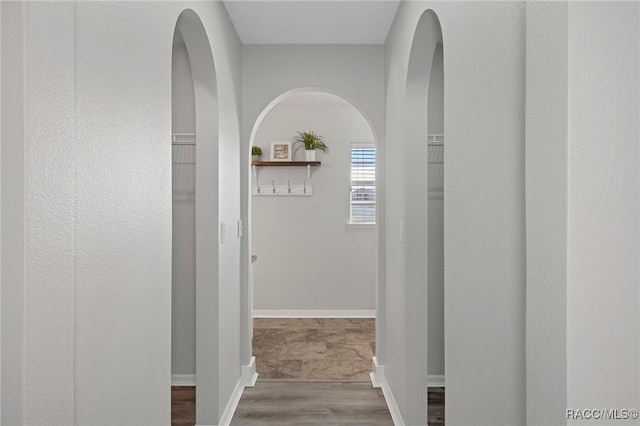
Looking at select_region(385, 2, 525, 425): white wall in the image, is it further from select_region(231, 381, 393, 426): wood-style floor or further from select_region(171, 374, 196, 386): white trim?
select_region(171, 374, 196, 386): white trim

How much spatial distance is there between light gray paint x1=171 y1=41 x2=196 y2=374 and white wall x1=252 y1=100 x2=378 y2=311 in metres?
2.06

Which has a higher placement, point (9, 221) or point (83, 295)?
point (9, 221)

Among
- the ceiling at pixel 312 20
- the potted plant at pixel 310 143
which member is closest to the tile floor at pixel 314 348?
the potted plant at pixel 310 143

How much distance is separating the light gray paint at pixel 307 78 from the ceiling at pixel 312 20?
0.08m

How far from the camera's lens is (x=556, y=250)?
2.89 feet

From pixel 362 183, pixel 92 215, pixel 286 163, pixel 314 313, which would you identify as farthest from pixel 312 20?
pixel 314 313

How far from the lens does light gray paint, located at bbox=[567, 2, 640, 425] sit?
84 centimetres

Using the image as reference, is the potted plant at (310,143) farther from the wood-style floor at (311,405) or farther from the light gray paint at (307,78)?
the wood-style floor at (311,405)

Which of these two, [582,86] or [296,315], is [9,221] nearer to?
[582,86]

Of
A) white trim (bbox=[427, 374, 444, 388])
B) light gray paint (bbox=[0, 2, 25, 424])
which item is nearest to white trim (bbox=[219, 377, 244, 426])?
white trim (bbox=[427, 374, 444, 388])

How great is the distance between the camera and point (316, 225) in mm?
5352

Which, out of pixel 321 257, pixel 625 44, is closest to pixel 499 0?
pixel 625 44

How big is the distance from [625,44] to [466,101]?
0.60 metres

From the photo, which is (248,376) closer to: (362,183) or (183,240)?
(183,240)
